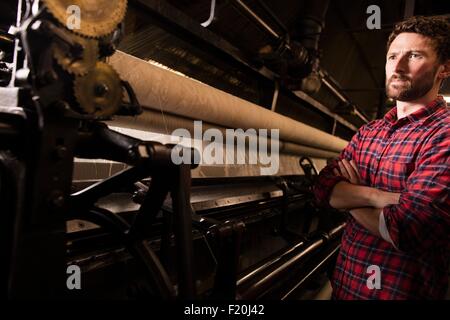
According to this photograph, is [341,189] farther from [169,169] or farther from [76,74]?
[76,74]

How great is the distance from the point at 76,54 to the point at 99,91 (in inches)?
3.0

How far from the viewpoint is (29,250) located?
606mm

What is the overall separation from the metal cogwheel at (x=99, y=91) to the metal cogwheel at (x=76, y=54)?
14 mm

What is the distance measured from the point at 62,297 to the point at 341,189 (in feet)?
3.06

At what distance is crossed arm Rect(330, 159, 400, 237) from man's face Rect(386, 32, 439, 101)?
0.32m

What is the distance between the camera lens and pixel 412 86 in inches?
46.4

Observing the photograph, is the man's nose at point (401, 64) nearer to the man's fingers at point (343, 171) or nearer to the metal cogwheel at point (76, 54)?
the man's fingers at point (343, 171)

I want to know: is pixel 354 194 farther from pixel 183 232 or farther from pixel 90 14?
pixel 90 14

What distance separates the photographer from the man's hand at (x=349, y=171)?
1.28 metres

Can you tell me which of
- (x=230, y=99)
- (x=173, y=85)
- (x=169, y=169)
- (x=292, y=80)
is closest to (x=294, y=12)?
(x=292, y=80)

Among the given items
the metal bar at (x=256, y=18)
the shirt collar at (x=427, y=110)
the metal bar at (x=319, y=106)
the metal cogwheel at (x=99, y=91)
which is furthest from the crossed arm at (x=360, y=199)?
the metal bar at (x=319, y=106)

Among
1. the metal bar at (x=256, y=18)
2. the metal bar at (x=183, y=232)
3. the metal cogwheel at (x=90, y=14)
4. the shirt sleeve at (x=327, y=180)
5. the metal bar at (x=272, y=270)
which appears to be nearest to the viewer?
the metal cogwheel at (x=90, y=14)

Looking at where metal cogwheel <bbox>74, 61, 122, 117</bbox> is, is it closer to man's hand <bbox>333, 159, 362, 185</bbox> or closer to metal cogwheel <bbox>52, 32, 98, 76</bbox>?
metal cogwheel <bbox>52, 32, 98, 76</bbox>

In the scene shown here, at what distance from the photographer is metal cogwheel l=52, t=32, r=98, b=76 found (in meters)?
0.60
